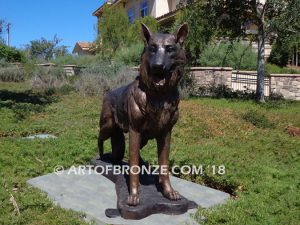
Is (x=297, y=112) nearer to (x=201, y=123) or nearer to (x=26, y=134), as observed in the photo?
(x=201, y=123)

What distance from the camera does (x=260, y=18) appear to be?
14.2 m

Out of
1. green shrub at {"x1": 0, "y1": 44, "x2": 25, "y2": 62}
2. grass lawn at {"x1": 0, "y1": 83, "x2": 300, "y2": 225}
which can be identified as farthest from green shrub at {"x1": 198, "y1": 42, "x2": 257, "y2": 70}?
green shrub at {"x1": 0, "y1": 44, "x2": 25, "y2": 62}

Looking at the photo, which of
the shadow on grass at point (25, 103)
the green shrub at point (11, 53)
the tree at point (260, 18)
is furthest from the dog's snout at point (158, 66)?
the green shrub at point (11, 53)

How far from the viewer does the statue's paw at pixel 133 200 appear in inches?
152

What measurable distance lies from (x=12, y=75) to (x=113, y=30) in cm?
828

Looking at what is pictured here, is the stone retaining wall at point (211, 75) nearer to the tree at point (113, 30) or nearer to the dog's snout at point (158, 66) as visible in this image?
the tree at point (113, 30)

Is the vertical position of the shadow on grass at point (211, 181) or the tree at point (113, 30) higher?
the tree at point (113, 30)

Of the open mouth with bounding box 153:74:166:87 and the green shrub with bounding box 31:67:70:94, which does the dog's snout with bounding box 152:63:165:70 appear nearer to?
the open mouth with bounding box 153:74:166:87

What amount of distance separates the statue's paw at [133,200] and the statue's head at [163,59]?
3.62ft

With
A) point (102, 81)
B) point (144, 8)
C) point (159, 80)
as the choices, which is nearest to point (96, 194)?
point (159, 80)

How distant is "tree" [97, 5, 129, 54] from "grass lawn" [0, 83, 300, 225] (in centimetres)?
1515

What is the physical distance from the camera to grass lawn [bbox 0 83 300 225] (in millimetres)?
4133

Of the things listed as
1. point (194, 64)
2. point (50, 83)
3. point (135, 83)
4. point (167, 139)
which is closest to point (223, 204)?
point (167, 139)

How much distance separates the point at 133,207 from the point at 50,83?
1474 centimetres
